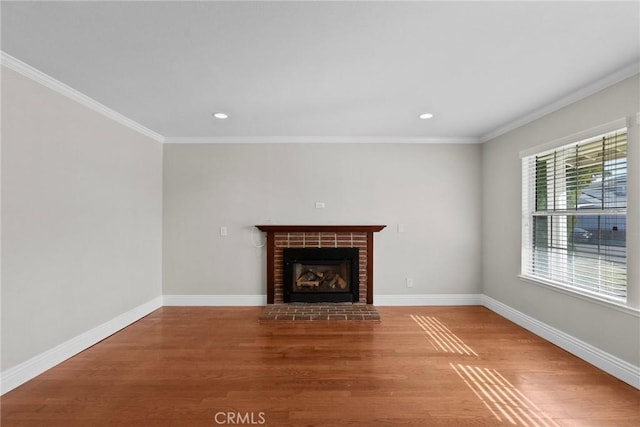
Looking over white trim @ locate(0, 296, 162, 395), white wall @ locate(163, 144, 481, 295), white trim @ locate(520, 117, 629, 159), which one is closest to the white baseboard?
white trim @ locate(0, 296, 162, 395)

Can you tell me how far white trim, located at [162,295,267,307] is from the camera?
3707mm

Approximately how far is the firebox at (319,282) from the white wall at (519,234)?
5.91 feet

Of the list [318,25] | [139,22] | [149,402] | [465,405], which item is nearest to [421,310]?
[465,405]

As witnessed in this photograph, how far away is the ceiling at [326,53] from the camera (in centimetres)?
143

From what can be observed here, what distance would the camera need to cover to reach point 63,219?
2.30 meters

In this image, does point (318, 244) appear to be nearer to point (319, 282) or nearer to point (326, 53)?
point (319, 282)

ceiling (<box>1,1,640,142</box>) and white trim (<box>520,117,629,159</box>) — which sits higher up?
ceiling (<box>1,1,640,142</box>)

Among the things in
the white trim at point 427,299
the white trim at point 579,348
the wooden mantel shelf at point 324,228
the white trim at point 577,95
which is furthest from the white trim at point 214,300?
the white trim at point 577,95

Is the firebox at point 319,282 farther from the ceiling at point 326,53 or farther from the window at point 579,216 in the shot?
the window at point 579,216

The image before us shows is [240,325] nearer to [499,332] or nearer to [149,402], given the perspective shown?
[149,402]

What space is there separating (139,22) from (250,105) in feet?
3.86

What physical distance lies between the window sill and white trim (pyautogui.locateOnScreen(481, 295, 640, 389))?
0.38 metres

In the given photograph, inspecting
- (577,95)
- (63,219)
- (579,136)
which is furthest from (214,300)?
(577,95)

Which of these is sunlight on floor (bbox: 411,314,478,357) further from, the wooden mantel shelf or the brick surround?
the wooden mantel shelf
